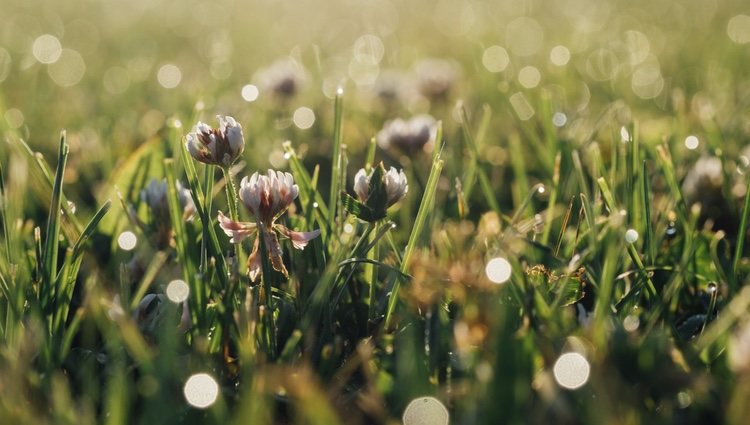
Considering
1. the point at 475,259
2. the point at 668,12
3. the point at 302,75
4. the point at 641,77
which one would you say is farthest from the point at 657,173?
the point at 668,12

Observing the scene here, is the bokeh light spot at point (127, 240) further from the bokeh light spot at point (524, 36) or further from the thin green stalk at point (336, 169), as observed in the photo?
the bokeh light spot at point (524, 36)

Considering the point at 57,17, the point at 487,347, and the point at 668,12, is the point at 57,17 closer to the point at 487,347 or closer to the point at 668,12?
the point at 668,12

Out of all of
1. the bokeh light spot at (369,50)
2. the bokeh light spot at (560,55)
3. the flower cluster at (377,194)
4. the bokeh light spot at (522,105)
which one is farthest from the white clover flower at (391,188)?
the bokeh light spot at (369,50)

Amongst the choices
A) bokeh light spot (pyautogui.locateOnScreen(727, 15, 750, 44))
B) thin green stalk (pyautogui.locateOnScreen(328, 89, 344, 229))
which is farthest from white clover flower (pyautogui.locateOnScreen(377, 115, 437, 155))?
bokeh light spot (pyautogui.locateOnScreen(727, 15, 750, 44))

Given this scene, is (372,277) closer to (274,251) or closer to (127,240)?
(274,251)

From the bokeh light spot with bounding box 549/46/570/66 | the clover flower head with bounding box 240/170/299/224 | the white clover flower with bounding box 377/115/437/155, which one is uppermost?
the clover flower head with bounding box 240/170/299/224

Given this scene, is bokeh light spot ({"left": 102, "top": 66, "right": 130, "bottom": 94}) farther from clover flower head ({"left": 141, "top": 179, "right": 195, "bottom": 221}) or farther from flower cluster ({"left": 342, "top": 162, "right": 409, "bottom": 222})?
flower cluster ({"left": 342, "top": 162, "right": 409, "bottom": 222})
